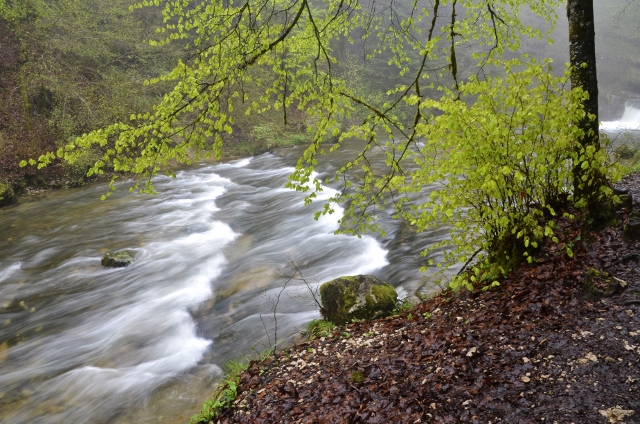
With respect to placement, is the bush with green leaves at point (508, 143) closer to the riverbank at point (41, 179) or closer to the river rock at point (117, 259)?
the river rock at point (117, 259)

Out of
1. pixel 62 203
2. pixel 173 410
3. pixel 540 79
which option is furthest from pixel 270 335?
pixel 62 203

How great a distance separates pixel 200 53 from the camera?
379 centimetres

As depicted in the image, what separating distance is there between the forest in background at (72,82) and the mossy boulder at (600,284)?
11469mm

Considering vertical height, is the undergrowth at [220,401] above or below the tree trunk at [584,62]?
below

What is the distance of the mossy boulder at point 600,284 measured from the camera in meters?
4.06

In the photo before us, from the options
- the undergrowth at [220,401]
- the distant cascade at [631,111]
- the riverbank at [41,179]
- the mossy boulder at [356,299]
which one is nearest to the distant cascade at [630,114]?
the distant cascade at [631,111]

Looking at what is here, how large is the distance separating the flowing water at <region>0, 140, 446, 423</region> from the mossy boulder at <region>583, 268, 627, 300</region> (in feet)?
12.1

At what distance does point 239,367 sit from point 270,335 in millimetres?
1201

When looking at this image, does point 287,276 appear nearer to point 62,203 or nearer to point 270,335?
point 270,335

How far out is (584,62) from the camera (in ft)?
15.2

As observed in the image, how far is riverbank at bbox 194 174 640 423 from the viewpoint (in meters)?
3.31

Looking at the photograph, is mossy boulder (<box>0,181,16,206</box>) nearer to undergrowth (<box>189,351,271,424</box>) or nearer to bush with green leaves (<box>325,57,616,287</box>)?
undergrowth (<box>189,351,271,424</box>)

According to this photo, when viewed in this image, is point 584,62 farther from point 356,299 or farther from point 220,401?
point 220,401

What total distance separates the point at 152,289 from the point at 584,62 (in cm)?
A: 874
